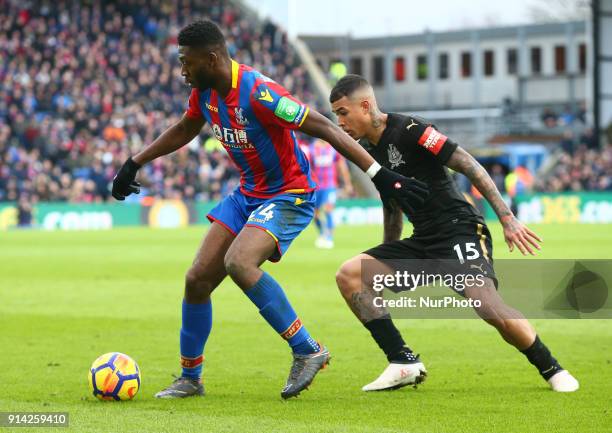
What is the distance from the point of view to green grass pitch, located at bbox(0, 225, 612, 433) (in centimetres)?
604

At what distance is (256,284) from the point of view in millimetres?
6785

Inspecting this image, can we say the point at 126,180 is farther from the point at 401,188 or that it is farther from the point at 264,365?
the point at 401,188

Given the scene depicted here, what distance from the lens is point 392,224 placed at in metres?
7.34

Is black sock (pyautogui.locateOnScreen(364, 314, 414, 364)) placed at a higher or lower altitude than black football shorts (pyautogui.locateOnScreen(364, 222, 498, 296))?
lower

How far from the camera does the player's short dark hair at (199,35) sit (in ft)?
21.7

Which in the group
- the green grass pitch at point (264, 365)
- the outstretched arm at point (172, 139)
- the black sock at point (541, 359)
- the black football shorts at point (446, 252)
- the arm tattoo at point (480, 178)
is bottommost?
the green grass pitch at point (264, 365)

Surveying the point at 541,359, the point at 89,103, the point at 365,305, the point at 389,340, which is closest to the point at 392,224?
the point at 365,305

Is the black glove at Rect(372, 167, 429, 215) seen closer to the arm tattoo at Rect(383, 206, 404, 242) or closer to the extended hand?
the extended hand

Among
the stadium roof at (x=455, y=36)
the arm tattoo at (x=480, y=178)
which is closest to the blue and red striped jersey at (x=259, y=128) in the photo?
the arm tattoo at (x=480, y=178)

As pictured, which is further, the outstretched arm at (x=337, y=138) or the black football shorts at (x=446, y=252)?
the black football shorts at (x=446, y=252)

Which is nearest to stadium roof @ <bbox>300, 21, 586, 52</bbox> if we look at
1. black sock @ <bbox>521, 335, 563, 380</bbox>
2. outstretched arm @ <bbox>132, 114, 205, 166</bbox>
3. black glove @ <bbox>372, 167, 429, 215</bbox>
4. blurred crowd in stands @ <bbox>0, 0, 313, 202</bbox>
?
blurred crowd in stands @ <bbox>0, 0, 313, 202</bbox>

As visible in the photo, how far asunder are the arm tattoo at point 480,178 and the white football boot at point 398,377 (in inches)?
46.2

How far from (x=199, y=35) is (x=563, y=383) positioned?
3134 millimetres
